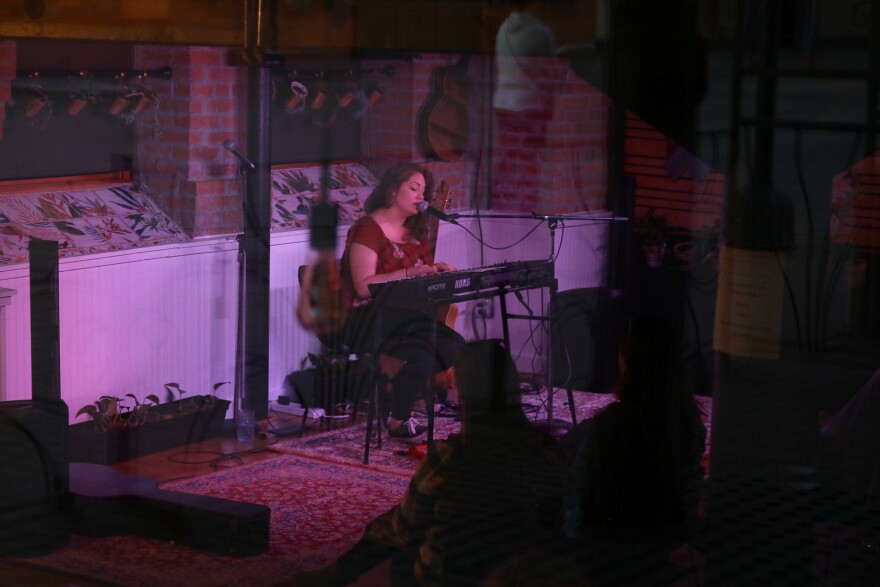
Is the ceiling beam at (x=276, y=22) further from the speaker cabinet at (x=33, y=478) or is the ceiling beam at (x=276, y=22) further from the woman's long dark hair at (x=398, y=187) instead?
the speaker cabinet at (x=33, y=478)

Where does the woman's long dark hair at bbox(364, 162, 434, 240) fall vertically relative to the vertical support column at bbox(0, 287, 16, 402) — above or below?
above

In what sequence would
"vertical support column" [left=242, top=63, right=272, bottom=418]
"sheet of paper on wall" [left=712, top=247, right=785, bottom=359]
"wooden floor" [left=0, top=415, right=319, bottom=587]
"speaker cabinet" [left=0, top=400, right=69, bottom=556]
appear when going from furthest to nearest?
"vertical support column" [left=242, top=63, right=272, bottom=418] → "wooden floor" [left=0, top=415, right=319, bottom=587] → "speaker cabinet" [left=0, top=400, right=69, bottom=556] → "sheet of paper on wall" [left=712, top=247, right=785, bottom=359]

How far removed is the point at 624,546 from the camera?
553 millimetres

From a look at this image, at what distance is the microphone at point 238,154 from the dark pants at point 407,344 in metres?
0.23

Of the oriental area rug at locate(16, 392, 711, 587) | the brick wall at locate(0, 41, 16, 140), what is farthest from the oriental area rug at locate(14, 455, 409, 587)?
the brick wall at locate(0, 41, 16, 140)

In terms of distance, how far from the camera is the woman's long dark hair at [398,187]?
3.17ft

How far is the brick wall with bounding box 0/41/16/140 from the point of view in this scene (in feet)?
4.33

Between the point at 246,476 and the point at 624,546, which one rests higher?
the point at 624,546

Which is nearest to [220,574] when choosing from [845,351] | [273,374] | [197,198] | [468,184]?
[468,184]

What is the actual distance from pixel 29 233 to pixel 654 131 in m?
0.98

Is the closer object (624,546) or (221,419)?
(624,546)

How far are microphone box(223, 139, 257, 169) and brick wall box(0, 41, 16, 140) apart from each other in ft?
0.87

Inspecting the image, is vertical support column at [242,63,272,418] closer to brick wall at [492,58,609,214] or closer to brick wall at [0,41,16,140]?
brick wall at [0,41,16,140]

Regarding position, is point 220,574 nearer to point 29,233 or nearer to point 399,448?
point 399,448
